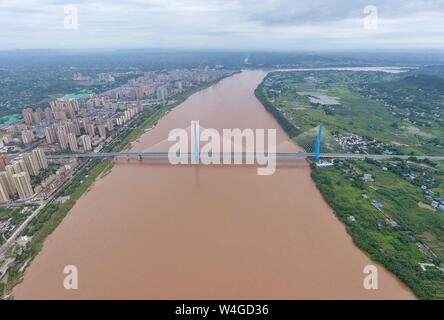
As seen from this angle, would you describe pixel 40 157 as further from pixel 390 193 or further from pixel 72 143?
pixel 390 193

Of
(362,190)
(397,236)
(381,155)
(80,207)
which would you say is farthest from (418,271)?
(80,207)

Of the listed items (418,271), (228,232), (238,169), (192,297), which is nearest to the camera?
(192,297)

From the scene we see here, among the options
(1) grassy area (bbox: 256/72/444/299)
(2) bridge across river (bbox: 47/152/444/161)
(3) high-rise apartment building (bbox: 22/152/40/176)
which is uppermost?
(3) high-rise apartment building (bbox: 22/152/40/176)

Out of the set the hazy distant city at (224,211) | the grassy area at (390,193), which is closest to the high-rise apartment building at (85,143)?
the hazy distant city at (224,211)

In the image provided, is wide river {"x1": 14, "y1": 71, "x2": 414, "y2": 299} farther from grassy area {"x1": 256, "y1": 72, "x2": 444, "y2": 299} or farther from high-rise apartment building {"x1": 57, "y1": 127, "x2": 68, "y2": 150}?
high-rise apartment building {"x1": 57, "y1": 127, "x2": 68, "y2": 150}

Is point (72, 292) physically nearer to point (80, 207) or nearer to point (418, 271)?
point (80, 207)

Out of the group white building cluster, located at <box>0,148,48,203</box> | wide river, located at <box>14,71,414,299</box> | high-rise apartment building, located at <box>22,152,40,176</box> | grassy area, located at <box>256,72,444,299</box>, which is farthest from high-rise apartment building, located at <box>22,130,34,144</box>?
grassy area, located at <box>256,72,444,299</box>
